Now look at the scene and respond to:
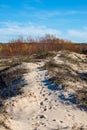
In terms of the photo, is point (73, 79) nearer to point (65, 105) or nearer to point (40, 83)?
point (40, 83)

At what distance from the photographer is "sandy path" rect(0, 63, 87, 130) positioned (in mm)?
10922

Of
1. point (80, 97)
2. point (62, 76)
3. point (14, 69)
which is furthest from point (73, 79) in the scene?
point (14, 69)

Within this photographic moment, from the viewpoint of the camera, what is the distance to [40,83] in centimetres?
1497

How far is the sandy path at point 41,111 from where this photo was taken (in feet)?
35.8

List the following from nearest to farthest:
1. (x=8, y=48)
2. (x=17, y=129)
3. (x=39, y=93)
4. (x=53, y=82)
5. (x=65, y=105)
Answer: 1. (x=17, y=129)
2. (x=65, y=105)
3. (x=39, y=93)
4. (x=53, y=82)
5. (x=8, y=48)

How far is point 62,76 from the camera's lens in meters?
15.4

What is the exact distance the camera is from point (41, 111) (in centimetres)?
1210

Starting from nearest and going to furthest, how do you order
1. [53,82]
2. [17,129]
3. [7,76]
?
[17,129]
[53,82]
[7,76]

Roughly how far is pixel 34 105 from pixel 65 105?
3.97ft

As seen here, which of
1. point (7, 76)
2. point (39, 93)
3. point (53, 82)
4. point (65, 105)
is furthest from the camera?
point (7, 76)

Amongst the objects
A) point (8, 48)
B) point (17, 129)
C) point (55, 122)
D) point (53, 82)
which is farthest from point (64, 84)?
point (8, 48)

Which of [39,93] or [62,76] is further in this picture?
[62,76]

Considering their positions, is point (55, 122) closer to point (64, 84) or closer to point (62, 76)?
point (64, 84)

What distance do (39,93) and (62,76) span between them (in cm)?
202
